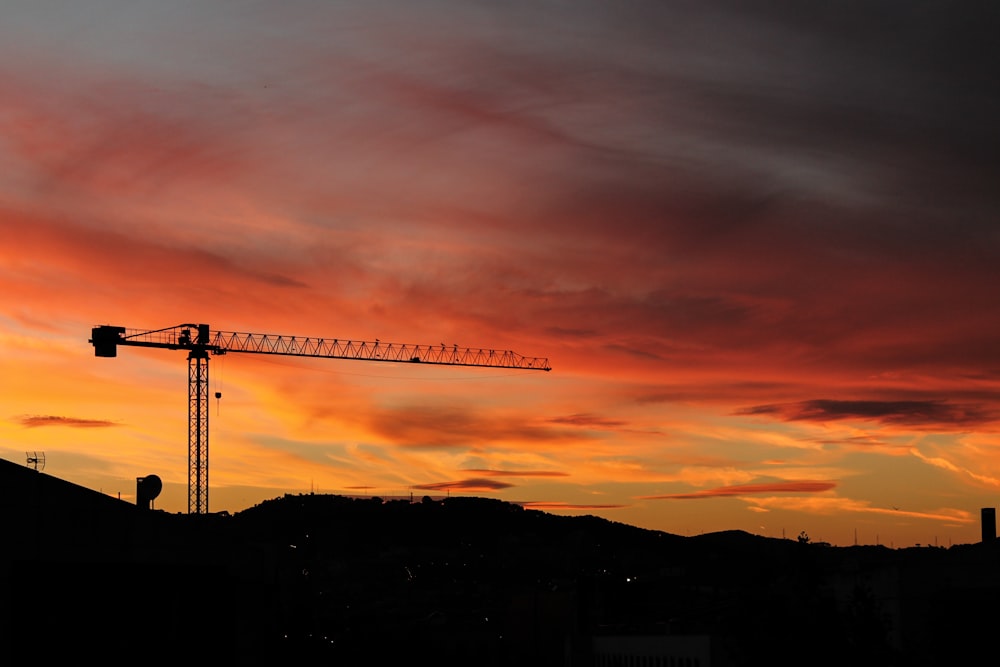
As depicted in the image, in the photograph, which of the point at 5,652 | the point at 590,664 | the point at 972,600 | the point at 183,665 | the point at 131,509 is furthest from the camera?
the point at 590,664

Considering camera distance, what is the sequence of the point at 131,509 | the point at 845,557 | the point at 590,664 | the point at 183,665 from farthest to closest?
the point at 590,664 → the point at 845,557 → the point at 183,665 → the point at 131,509

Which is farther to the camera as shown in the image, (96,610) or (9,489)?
(96,610)

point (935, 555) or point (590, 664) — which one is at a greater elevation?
point (935, 555)

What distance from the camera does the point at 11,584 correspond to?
103 feet

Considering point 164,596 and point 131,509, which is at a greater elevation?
point 131,509

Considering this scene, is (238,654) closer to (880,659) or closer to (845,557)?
(880,659)

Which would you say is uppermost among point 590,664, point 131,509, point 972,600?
point 131,509

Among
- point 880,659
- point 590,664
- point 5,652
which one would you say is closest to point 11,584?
point 5,652

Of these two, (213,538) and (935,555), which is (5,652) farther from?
Result: (935,555)

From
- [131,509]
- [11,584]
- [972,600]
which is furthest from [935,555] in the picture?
[11,584]

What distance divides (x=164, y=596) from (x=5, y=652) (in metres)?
8.32

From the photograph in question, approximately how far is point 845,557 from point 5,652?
40986mm

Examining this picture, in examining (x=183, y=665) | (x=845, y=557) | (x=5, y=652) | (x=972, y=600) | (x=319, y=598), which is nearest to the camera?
(x=5, y=652)

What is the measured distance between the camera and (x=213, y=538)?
3888 cm
